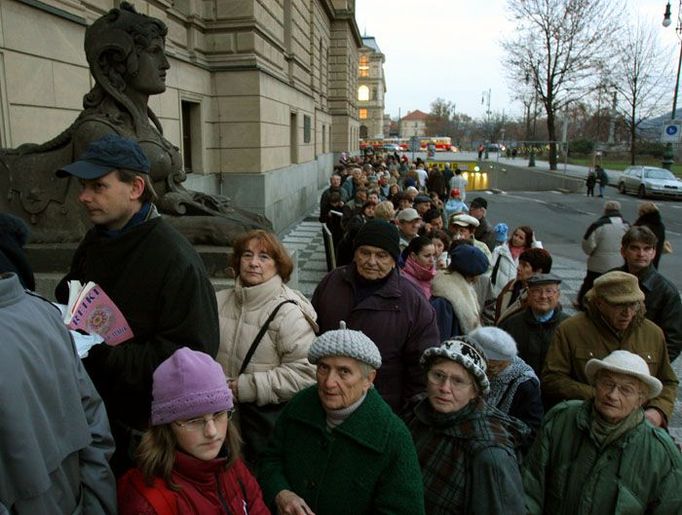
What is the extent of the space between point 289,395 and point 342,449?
61 centimetres

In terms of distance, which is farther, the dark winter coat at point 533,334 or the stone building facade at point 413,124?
the stone building facade at point 413,124

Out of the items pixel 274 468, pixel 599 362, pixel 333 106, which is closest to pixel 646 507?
pixel 599 362

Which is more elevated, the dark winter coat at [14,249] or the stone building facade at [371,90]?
the stone building facade at [371,90]

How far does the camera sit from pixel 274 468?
2119 millimetres

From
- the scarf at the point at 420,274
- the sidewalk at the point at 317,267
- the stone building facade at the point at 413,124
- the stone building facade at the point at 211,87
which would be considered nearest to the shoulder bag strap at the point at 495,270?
the scarf at the point at 420,274

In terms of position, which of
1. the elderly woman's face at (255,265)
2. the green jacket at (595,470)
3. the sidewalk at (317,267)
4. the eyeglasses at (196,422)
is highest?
the elderly woman's face at (255,265)

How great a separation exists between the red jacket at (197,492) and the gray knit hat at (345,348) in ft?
1.68

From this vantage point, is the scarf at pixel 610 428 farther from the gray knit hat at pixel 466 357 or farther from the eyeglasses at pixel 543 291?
the eyeglasses at pixel 543 291

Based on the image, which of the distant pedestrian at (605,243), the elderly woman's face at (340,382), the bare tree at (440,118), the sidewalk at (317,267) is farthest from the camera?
the bare tree at (440,118)

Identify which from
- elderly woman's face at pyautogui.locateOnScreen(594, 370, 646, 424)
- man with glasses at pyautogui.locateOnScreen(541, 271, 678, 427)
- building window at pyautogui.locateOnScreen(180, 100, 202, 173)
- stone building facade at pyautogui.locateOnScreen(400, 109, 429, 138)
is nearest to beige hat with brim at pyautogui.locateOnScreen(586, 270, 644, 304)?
man with glasses at pyautogui.locateOnScreen(541, 271, 678, 427)

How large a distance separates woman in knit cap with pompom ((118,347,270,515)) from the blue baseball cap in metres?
0.73

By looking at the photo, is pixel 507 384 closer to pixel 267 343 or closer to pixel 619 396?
pixel 619 396

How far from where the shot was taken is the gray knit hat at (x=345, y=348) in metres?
2.04

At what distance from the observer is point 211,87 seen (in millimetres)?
11609
